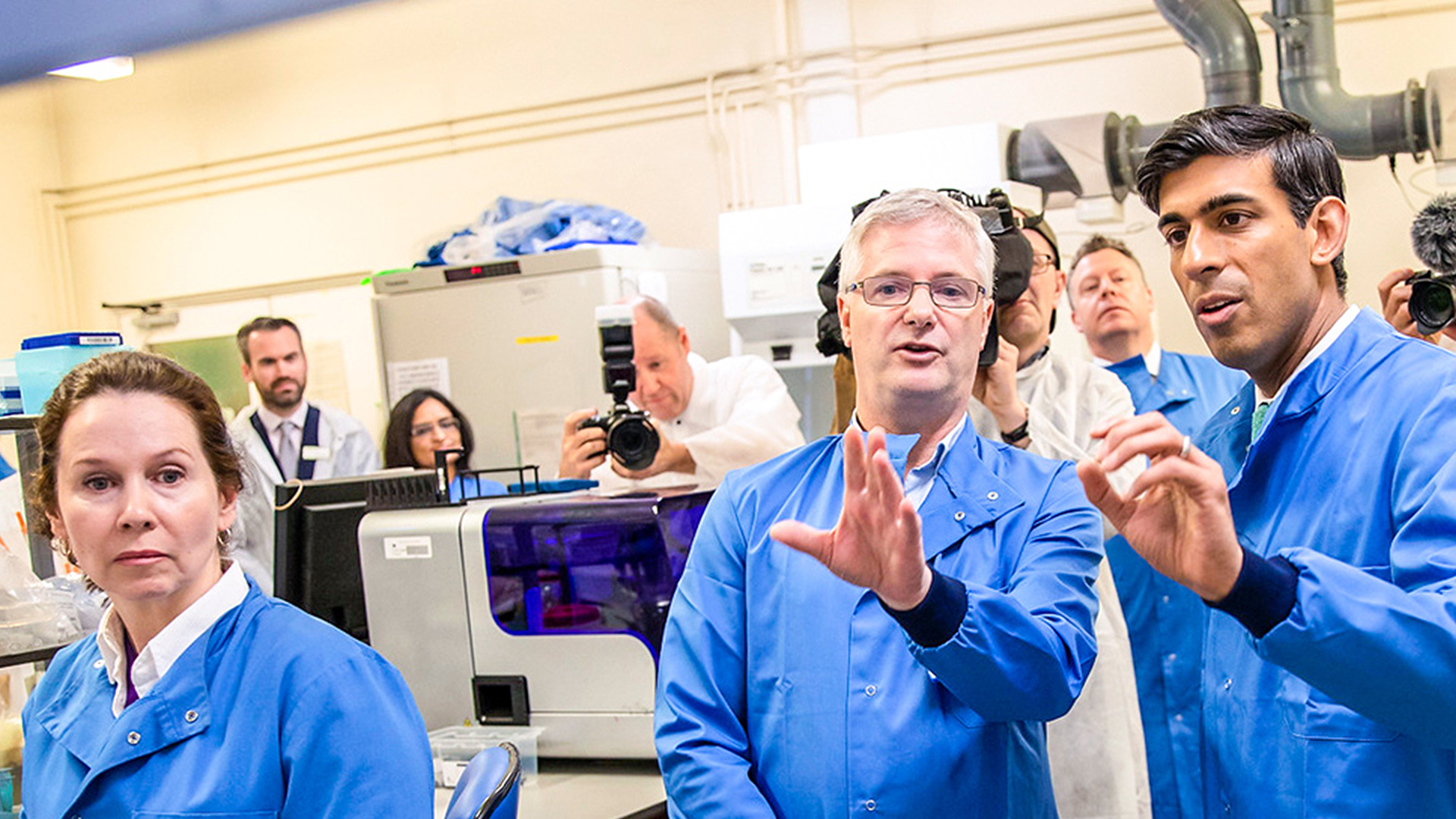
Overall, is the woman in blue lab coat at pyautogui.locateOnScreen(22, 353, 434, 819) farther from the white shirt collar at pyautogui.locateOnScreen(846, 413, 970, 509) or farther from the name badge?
the name badge

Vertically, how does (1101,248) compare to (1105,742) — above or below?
above

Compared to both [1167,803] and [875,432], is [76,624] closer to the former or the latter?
[875,432]

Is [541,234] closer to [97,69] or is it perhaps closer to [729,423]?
[729,423]

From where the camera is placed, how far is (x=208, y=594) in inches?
58.4

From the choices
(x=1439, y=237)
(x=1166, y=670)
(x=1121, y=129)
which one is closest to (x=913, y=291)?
(x=1439, y=237)

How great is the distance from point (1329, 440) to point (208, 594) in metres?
1.25

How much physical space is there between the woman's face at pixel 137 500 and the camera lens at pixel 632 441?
1.01 metres

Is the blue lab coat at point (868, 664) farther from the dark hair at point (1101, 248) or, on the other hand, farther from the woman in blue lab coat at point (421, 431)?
the woman in blue lab coat at point (421, 431)

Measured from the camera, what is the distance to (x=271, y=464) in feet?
14.5

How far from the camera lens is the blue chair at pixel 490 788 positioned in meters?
1.49

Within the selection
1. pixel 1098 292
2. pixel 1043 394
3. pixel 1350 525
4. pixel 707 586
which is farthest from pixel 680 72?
pixel 1350 525

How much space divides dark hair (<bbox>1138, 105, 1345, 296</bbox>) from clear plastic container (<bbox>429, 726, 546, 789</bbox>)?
1.43 metres

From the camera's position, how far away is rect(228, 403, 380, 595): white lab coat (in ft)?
12.0

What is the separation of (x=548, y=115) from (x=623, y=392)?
12.0ft
